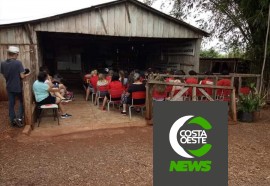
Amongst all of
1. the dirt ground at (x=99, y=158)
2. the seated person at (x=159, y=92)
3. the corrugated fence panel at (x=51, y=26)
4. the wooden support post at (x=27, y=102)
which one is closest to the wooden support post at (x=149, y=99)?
the seated person at (x=159, y=92)

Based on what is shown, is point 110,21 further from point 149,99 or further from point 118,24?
point 149,99

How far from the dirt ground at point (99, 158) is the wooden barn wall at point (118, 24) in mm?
4377

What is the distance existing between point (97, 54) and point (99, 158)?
1371 centimetres

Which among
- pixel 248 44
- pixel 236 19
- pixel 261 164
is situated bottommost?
pixel 261 164

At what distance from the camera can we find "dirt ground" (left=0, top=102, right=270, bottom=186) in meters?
3.77

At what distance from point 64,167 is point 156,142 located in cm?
277

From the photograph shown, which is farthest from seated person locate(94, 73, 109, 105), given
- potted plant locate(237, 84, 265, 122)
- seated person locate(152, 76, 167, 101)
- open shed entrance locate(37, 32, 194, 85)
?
open shed entrance locate(37, 32, 194, 85)

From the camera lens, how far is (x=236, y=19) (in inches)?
398

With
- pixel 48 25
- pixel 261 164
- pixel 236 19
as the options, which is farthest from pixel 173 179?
pixel 236 19

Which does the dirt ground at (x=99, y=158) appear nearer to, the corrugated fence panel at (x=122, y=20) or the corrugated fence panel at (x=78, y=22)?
the corrugated fence panel at (x=78, y=22)

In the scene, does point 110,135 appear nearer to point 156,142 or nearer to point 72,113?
point 72,113

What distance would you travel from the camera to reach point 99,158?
4516 mm

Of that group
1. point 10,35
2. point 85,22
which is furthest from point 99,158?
point 10,35

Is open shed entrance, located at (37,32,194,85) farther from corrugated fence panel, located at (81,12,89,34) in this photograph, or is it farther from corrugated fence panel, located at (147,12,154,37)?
corrugated fence panel, located at (81,12,89,34)
